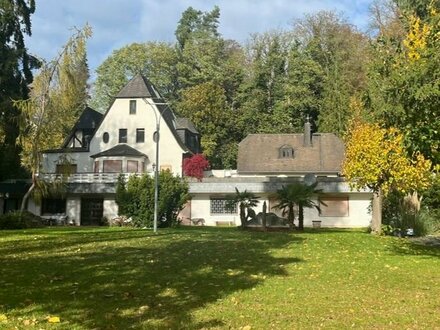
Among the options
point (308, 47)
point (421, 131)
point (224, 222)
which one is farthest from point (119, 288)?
point (308, 47)

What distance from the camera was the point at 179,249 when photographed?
1478cm

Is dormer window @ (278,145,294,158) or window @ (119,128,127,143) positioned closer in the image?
window @ (119,128,127,143)

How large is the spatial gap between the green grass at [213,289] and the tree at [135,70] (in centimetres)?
5696

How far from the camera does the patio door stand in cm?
4206

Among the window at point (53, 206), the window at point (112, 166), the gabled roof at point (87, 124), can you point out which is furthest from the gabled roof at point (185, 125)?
the window at point (53, 206)

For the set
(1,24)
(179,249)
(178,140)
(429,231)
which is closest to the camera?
(179,249)

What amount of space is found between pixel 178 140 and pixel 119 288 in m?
41.3

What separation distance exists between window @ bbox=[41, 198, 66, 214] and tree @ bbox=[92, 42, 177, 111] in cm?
2827

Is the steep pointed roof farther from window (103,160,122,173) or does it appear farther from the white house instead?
window (103,160,122,173)

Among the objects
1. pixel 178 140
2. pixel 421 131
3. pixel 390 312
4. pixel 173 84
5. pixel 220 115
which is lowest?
pixel 390 312

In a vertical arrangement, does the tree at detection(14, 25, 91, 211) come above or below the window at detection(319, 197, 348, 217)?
above

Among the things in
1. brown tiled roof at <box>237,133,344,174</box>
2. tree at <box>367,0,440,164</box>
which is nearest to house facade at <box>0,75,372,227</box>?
brown tiled roof at <box>237,133,344,174</box>

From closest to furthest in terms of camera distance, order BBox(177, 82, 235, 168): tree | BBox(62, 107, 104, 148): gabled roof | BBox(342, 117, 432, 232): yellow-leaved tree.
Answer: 1. BBox(342, 117, 432, 232): yellow-leaved tree
2. BBox(62, 107, 104, 148): gabled roof
3. BBox(177, 82, 235, 168): tree

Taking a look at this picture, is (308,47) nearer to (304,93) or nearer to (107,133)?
(304,93)
